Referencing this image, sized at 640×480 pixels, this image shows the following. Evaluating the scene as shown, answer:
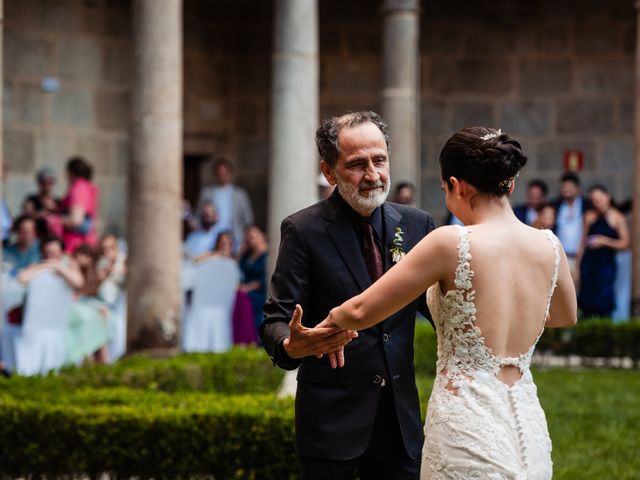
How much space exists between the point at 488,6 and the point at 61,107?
6171 mm

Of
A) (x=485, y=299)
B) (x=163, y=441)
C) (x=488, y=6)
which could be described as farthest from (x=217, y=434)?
(x=488, y=6)

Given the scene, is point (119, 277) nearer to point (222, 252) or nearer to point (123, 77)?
point (222, 252)

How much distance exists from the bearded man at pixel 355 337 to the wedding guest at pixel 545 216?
9413 mm

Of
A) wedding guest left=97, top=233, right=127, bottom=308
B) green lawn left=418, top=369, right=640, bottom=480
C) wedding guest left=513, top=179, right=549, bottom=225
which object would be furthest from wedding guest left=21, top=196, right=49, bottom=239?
wedding guest left=513, top=179, right=549, bottom=225

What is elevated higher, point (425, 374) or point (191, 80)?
point (191, 80)

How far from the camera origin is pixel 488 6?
18125 mm

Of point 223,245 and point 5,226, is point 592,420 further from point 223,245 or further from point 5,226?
point 5,226

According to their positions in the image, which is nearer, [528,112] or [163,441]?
[163,441]

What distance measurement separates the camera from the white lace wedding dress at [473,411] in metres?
3.94

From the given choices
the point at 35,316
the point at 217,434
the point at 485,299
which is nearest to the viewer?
the point at 485,299

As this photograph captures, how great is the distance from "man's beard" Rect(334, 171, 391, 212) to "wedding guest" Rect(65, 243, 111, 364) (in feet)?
24.1

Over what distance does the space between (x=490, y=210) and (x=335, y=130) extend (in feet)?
2.15

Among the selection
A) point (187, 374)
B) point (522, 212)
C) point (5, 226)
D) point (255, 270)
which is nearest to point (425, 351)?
point (255, 270)

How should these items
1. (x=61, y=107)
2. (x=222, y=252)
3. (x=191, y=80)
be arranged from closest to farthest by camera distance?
(x=222, y=252), (x=61, y=107), (x=191, y=80)
